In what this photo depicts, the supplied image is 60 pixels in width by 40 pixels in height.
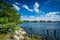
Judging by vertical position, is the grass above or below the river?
below

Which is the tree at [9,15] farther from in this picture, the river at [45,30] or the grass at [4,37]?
the river at [45,30]

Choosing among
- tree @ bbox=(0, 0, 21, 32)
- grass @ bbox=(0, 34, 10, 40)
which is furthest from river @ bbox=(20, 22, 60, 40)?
grass @ bbox=(0, 34, 10, 40)

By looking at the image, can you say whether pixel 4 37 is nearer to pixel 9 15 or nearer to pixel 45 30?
pixel 9 15

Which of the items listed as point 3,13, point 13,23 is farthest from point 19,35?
point 3,13

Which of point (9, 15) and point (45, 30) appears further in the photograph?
point (45, 30)

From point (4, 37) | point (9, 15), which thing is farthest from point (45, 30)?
point (4, 37)

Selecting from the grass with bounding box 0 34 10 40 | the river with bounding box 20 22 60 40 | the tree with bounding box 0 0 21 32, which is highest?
the tree with bounding box 0 0 21 32

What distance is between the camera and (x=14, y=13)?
5934mm

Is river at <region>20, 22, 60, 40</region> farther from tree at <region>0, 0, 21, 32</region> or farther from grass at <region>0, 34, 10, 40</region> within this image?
grass at <region>0, 34, 10, 40</region>

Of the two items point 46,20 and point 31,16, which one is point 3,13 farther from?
point 46,20

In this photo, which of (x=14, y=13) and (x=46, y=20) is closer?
(x=14, y=13)

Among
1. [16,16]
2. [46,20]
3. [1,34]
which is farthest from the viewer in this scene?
[46,20]

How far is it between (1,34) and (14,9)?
103cm

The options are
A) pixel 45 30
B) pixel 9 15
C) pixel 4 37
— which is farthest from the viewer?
pixel 45 30
